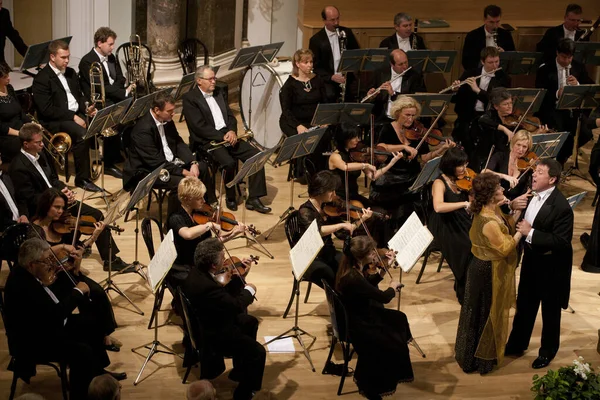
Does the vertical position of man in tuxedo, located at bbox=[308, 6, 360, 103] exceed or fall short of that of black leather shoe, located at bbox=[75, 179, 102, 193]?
it exceeds it

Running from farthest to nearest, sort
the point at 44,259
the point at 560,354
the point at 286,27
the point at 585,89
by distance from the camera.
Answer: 1. the point at 286,27
2. the point at 585,89
3. the point at 560,354
4. the point at 44,259

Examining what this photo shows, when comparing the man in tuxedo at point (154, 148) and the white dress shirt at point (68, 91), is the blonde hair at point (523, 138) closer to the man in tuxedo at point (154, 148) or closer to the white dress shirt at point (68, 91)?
the man in tuxedo at point (154, 148)

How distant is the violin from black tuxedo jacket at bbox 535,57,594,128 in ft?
14.8

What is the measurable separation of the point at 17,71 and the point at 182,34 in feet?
6.25

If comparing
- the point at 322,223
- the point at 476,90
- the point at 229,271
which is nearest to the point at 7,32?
the point at 476,90

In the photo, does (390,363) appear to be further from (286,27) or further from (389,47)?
(286,27)

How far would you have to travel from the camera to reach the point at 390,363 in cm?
542

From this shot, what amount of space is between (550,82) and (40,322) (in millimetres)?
6023

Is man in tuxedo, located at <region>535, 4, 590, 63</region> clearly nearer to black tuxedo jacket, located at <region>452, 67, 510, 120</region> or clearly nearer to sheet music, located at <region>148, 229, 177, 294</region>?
black tuxedo jacket, located at <region>452, 67, 510, 120</region>

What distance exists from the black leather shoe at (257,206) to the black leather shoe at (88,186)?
4.38 ft

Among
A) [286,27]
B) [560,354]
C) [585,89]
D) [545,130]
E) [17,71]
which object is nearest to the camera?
[560,354]

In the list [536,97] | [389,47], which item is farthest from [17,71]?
[536,97]

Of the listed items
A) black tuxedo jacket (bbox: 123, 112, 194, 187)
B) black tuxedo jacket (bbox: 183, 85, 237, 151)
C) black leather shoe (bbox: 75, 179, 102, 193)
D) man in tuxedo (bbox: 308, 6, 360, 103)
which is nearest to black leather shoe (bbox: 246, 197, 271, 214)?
black tuxedo jacket (bbox: 183, 85, 237, 151)

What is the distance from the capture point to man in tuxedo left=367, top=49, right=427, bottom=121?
8688 mm
